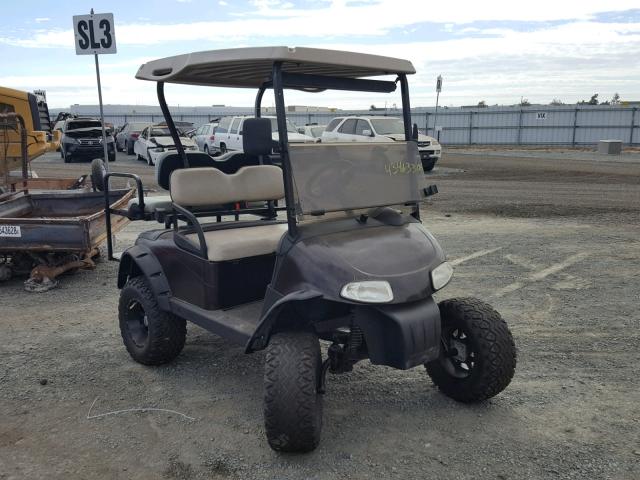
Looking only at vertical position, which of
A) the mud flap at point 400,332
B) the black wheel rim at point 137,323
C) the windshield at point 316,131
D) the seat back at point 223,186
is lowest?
the black wheel rim at point 137,323

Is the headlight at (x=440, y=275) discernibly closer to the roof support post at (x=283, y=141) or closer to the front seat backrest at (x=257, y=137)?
the roof support post at (x=283, y=141)

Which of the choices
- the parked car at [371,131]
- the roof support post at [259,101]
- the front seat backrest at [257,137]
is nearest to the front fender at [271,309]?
the front seat backrest at [257,137]

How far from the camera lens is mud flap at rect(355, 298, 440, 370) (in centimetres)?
305

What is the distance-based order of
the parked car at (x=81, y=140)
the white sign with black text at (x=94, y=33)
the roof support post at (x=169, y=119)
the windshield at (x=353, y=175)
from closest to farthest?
1. the windshield at (x=353, y=175)
2. the roof support post at (x=169, y=119)
3. the white sign with black text at (x=94, y=33)
4. the parked car at (x=81, y=140)

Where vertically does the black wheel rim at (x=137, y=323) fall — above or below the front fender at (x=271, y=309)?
below

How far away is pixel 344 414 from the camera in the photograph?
3.67 meters

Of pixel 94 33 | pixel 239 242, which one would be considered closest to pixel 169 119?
pixel 239 242

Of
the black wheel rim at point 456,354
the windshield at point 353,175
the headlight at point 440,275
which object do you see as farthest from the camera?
the black wheel rim at point 456,354

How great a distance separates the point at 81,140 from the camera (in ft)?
73.0

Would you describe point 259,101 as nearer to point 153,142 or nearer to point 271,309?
point 271,309

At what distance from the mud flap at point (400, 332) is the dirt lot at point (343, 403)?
0.57 metres

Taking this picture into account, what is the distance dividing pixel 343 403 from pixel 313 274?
3.59 feet

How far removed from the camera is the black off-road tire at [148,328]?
4.24 m

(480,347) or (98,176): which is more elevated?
(98,176)
